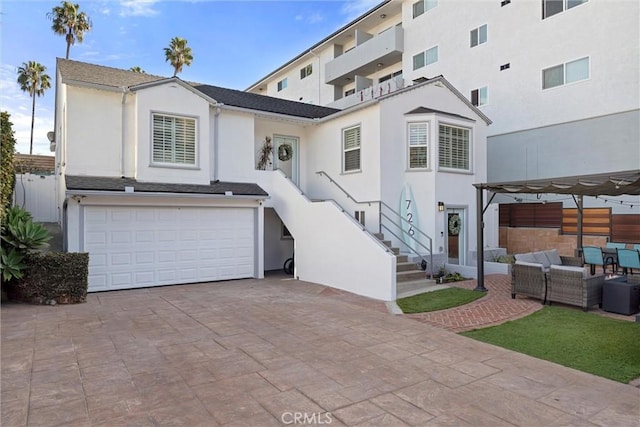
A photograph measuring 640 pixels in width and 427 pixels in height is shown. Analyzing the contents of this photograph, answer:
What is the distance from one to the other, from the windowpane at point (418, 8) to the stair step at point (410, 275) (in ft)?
59.9

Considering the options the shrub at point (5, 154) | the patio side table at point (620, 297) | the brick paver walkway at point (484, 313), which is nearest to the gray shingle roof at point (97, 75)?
the shrub at point (5, 154)

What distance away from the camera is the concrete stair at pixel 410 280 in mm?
10314

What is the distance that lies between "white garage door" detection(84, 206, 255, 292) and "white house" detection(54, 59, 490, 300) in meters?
0.03

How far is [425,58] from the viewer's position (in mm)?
22562

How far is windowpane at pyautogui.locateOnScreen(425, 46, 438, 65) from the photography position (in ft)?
72.1

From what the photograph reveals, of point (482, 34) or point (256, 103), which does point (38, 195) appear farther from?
point (482, 34)

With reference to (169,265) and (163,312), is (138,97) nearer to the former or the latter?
(169,265)

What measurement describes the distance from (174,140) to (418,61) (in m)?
16.6

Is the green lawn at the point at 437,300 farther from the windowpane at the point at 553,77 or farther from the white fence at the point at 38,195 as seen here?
the white fence at the point at 38,195

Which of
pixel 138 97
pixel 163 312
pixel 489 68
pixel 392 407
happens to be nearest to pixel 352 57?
pixel 489 68

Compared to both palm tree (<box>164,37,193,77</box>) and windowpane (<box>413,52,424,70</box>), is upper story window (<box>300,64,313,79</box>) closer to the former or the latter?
palm tree (<box>164,37,193,77</box>)

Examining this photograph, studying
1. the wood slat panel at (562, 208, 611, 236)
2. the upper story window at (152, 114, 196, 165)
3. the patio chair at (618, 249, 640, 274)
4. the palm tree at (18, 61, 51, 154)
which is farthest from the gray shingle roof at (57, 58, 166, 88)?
the palm tree at (18, 61, 51, 154)

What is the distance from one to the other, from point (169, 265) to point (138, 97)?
5.19m

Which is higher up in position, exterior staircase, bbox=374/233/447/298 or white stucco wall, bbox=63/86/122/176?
white stucco wall, bbox=63/86/122/176
